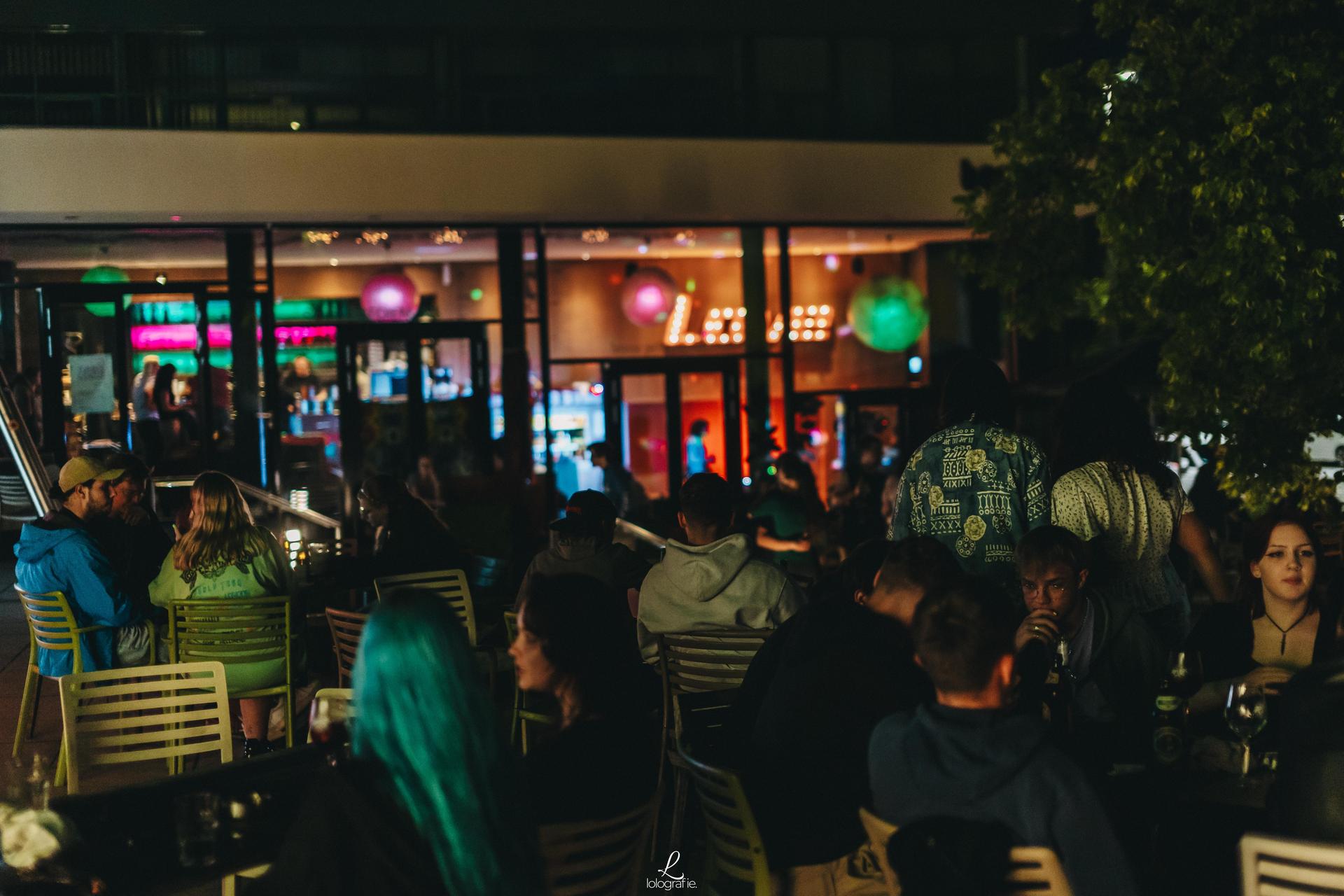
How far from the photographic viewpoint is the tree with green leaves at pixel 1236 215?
338 inches

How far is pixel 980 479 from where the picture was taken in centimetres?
564

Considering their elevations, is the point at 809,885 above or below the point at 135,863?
below

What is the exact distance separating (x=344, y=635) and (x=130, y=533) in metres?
1.71

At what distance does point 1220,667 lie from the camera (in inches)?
194

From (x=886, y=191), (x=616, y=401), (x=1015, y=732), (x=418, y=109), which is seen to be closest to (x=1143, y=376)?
(x=886, y=191)

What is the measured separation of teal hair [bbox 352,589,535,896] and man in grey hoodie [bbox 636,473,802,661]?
10.3 ft

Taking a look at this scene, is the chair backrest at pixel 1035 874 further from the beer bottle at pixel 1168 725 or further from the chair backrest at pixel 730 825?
the beer bottle at pixel 1168 725

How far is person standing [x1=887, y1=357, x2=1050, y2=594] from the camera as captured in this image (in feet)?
18.4

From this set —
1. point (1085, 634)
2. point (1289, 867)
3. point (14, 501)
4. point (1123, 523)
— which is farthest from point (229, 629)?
point (14, 501)

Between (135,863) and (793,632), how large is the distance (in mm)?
1923

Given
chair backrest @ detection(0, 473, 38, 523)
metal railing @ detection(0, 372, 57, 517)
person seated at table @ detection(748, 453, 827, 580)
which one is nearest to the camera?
metal railing @ detection(0, 372, 57, 517)

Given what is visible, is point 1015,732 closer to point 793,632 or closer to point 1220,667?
point 793,632

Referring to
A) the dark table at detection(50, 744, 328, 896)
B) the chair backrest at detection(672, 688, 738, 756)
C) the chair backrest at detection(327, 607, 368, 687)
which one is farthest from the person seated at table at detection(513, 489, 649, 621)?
the dark table at detection(50, 744, 328, 896)

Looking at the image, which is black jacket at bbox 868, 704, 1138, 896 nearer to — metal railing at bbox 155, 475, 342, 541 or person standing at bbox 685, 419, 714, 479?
metal railing at bbox 155, 475, 342, 541
